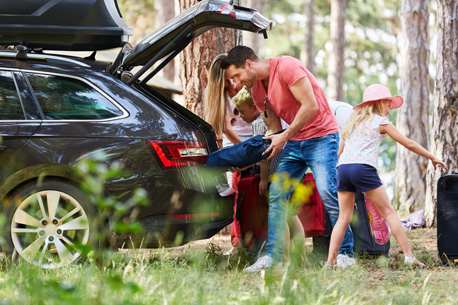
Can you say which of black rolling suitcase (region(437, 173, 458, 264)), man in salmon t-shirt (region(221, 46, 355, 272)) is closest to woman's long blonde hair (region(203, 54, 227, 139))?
man in salmon t-shirt (region(221, 46, 355, 272))

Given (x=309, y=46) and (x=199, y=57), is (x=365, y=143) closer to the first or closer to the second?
(x=199, y=57)

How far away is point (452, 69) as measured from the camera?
8.59 metres

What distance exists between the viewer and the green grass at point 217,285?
2.74 meters

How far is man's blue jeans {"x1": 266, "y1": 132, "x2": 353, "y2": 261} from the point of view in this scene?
5336 mm

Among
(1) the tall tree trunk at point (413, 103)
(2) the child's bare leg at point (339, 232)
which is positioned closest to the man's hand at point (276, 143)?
(2) the child's bare leg at point (339, 232)

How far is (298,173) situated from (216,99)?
938mm

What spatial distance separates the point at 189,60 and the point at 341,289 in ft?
15.6

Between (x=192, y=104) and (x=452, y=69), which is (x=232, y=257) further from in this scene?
(x=452, y=69)

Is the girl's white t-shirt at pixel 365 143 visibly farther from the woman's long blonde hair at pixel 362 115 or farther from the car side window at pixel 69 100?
the car side window at pixel 69 100

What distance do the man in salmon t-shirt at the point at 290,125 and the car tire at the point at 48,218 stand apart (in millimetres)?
1320

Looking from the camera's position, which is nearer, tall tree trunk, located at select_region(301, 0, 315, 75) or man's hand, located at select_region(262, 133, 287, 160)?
man's hand, located at select_region(262, 133, 287, 160)

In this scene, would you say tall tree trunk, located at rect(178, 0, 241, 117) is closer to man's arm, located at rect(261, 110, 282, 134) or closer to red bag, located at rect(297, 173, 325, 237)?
red bag, located at rect(297, 173, 325, 237)

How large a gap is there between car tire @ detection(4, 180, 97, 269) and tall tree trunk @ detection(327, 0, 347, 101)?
57.5ft

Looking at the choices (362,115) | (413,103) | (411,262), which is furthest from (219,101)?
(413,103)
